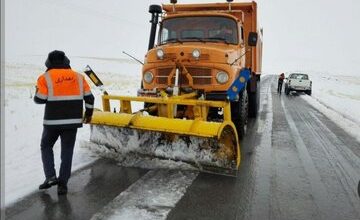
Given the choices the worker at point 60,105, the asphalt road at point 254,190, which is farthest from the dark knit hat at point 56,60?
the asphalt road at point 254,190

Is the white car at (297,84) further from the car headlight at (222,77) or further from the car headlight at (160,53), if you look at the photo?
the car headlight at (160,53)

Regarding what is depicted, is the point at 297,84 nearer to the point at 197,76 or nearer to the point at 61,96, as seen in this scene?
the point at 197,76

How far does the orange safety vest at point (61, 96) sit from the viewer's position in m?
4.59

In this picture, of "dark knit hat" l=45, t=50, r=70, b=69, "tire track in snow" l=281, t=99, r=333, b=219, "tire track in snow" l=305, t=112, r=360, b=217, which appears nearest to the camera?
"tire track in snow" l=281, t=99, r=333, b=219

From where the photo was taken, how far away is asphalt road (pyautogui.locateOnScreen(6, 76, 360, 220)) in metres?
4.27

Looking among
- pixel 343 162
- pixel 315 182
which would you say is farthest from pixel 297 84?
pixel 315 182

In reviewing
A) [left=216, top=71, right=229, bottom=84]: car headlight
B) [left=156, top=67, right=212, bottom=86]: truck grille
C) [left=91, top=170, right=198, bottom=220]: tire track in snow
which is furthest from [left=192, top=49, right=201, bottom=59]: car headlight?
[left=91, top=170, right=198, bottom=220]: tire track in snow

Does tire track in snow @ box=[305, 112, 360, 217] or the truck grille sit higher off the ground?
the truck grille

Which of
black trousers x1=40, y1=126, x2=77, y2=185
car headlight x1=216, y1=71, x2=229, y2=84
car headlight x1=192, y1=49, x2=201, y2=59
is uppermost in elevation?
car headlight x1=192, y1=49, x2=201, y2=59

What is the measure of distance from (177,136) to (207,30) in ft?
10.1

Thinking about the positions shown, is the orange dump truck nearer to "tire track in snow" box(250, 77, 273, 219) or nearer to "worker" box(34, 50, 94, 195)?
"tire track in snow" box(250, 77, 273, 219)

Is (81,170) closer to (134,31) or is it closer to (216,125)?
(216,125)

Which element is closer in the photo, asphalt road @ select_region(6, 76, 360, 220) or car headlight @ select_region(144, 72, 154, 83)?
asphalt road @ select_region(6, 76, 360, 220)

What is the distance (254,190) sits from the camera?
16.7 ft
